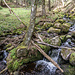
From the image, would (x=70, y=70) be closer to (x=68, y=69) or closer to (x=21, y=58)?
(x=68, y=69)

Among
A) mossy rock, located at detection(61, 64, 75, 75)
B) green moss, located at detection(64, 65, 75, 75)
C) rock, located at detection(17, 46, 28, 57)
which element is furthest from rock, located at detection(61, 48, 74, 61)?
rock, located at detection(17, 46, 28, 57)

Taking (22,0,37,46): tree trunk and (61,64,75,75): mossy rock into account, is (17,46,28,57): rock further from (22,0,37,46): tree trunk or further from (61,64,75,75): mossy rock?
(61,64,75,75): mossy rock

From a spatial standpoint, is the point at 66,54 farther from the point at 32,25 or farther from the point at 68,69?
the point at 32,25

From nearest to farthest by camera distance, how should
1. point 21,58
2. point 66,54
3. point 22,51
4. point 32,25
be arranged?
point 32,25 < point 22,51 < point 21,58 < point 66,54

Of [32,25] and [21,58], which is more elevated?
[32,25]

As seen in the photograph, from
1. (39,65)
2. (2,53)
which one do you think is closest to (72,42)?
(39,65)

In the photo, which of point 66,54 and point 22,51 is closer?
point 22,51

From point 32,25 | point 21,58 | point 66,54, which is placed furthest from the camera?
point 66,54

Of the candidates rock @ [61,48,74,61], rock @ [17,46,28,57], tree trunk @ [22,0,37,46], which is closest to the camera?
tree trunk @ [22,0,37,46]

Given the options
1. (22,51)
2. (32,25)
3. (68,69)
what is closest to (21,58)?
(22,51)

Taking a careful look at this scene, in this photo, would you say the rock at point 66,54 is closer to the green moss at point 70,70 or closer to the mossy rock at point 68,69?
the mossy rock at point 68,69

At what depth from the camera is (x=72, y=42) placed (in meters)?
7.90

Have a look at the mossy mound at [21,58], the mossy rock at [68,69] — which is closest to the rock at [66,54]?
the mossy rock at [68,69]

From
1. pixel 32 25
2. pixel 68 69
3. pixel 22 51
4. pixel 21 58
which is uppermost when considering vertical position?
pixel 32 25
